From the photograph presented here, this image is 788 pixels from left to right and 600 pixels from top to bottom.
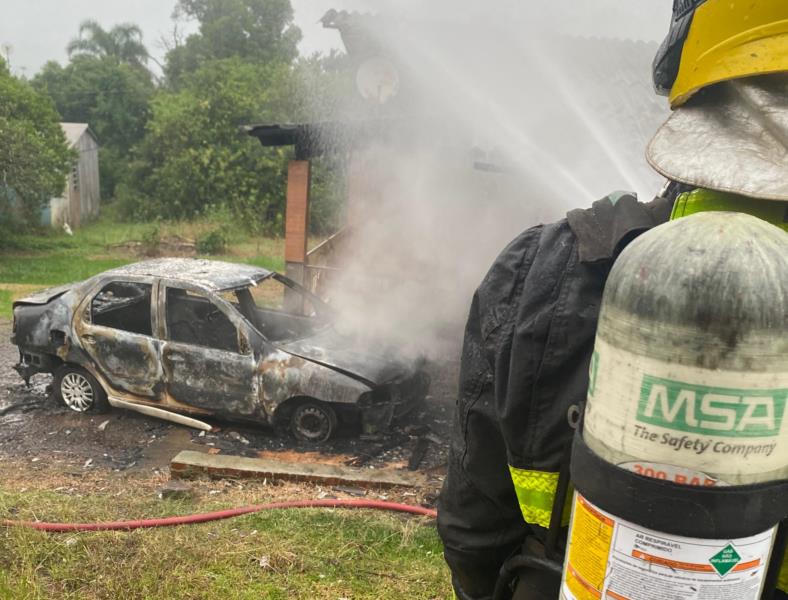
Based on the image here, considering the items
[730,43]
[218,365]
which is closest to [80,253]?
[218,365]

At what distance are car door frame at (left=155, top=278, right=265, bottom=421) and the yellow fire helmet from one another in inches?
199

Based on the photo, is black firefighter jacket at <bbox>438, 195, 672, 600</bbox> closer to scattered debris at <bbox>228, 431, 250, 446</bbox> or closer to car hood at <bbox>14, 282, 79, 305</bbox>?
scattered debris at <bbox>228, 431, 250, 446</bbox>

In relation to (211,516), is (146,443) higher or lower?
lower

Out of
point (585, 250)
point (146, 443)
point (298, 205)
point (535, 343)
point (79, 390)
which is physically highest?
point (585, 250)

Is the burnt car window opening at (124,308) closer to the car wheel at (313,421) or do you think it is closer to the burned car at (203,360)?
the burned car at (203,360)

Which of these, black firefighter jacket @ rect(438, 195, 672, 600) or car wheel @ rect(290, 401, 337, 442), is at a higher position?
black firefighter jacket @ rect(438, 195, 672, 600)

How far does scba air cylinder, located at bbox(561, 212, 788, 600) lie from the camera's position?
88 cm

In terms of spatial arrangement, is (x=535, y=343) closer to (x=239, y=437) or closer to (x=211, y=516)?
(x=211, y=516)

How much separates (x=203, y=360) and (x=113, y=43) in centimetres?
4808

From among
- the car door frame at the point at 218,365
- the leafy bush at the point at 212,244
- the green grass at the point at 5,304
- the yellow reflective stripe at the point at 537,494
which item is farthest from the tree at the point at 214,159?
the yellow reflective stripe at the point at 537,494

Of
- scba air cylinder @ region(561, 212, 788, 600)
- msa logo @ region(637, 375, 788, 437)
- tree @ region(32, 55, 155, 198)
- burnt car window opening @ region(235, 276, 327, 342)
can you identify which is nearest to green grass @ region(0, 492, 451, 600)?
scba air cylinder @ region(561, 212, 788, 600)

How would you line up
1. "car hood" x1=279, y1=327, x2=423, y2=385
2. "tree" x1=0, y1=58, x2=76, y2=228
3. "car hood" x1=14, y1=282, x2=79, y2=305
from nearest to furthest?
"car hood" x1=279, y1=327, x2=423, y2=385 < "car hood" x1=14, y1=282, x2=79, y2=305 < "tree" x1=0, y1=58, x2=76, y2=228

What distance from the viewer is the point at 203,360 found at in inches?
233

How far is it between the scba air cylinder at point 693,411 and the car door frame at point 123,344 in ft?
18.6
